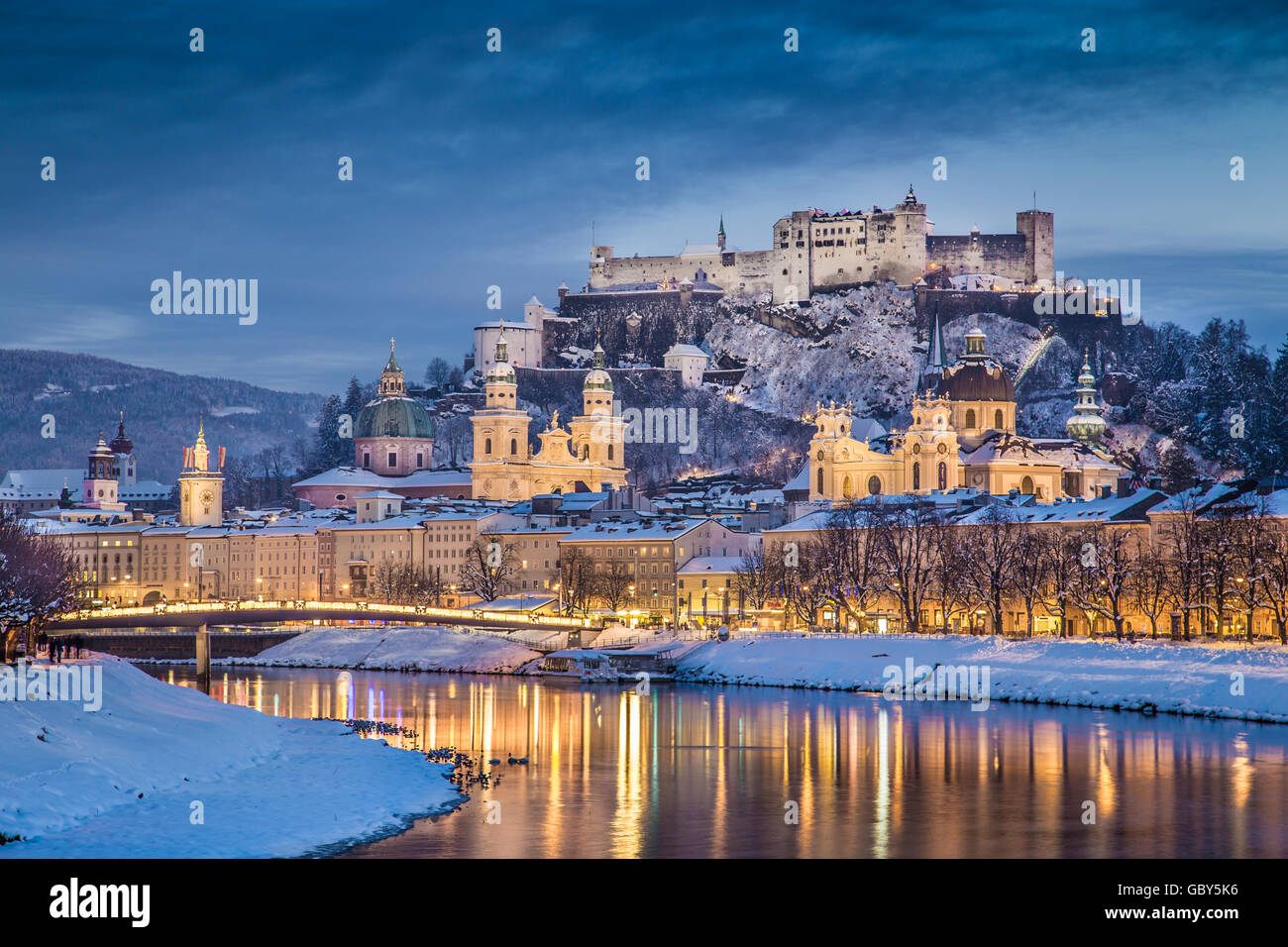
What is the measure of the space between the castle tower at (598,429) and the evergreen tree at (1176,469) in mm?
39390

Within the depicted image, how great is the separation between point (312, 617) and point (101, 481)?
86.1 meters

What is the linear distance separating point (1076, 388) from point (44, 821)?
394 ft

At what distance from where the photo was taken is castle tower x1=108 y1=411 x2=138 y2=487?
600ft

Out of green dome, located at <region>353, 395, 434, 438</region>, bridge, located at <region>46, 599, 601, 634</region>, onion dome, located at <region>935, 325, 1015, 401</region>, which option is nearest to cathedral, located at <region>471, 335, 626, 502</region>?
green dome, located at <region>353, 395, 434, 438</region>

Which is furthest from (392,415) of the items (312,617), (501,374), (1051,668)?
(1051,668)

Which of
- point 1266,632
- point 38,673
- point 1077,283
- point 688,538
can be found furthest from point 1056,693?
point 1077,283

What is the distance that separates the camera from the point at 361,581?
4715 inches

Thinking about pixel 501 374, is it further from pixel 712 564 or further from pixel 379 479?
pixel 712 564

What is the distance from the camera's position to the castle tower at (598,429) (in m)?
140

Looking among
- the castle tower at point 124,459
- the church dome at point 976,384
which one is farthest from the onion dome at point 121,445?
the church dome at point 976,384

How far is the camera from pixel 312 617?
82062mm

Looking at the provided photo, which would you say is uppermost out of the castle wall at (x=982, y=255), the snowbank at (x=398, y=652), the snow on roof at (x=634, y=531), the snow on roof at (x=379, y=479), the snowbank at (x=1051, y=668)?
the castle wall at (x=982, y=255)

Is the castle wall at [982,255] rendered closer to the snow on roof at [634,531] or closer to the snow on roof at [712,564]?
the snow on roof at [634,531]
